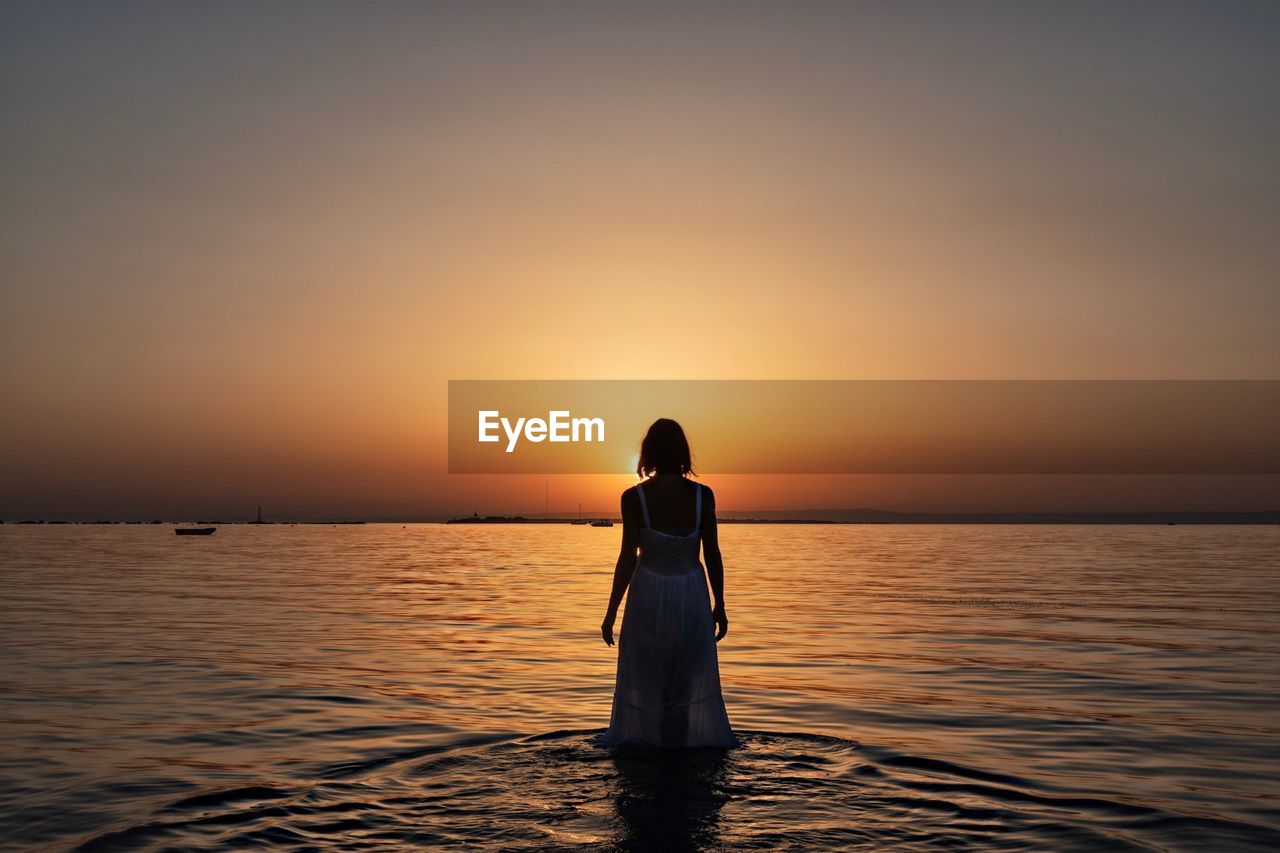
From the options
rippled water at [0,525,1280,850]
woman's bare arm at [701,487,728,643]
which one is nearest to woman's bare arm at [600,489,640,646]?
woman's bare arm at [701,487,728,643]

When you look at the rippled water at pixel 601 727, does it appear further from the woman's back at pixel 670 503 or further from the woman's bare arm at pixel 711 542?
the woman's back at pixel 670 503

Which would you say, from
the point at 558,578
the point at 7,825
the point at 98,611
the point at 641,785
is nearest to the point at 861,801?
the point at 641,785

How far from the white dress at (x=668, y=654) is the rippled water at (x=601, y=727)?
1.01ft

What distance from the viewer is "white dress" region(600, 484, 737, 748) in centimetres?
1008

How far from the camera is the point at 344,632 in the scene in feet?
77.4

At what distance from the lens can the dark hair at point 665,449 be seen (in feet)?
32.8

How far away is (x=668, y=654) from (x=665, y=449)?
1.83 meters

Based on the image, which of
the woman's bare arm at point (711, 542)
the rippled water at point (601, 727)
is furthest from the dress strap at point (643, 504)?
the rippled water at point (601, 727)

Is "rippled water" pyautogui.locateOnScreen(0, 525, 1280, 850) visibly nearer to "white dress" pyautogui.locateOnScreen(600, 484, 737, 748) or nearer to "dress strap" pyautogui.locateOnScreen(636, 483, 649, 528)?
"white dress" pyautogui.locateOnScreen(600, 484, 737, 748)

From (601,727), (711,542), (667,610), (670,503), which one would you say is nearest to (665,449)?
(670,503)

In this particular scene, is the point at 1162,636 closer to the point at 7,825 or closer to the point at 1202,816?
the point at 1202,816

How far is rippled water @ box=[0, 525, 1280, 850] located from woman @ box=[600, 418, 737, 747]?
327 mm

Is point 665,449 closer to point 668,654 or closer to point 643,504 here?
point 643,504

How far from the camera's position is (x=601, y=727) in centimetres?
1207
